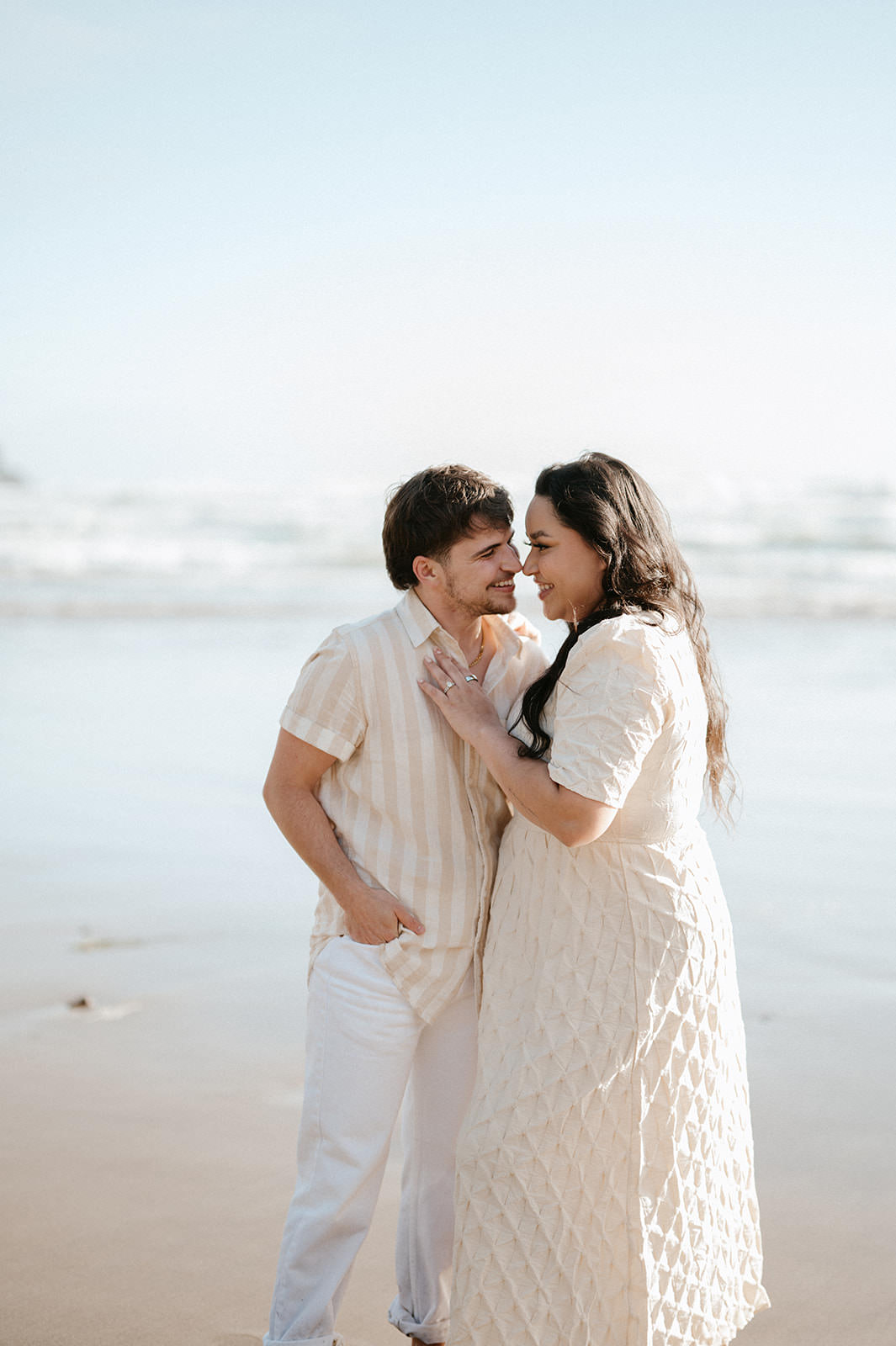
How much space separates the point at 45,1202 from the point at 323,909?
1108 mm

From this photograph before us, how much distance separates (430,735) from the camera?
245 centimetres

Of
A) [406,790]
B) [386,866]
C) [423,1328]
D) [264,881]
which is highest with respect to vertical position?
[406,790]

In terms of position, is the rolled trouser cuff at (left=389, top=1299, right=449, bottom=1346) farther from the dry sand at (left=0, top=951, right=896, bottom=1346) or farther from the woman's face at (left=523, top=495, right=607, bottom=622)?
the woman's face at (left=523, top=495, right=607, bottom=622)

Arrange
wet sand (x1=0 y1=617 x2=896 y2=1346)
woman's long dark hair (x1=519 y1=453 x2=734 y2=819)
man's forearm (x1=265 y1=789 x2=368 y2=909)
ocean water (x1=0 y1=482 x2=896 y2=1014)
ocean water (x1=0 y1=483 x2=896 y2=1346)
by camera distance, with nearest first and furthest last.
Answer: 1. woman's long dark hair (x1=519 y1=453 x2=734 y2=819)
2. man's forearm (x1=265 y1=789 x2=368 y2=909)
3. wet sand (x1=0 y1=617 x2=896 y2=1346)
4. ocean water (x1=0 y1=483 x2=896 y2=1346)
5. ocean water (x1=0 y1=482 x2=896 y2=1014)

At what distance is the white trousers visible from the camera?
238 cm

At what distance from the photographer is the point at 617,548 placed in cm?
235

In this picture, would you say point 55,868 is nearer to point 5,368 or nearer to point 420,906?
point 420,906

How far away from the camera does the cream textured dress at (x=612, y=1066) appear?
2164 mm

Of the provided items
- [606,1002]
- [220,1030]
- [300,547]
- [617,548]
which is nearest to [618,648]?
[617,548]

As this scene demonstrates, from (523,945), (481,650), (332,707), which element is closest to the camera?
(523,945)

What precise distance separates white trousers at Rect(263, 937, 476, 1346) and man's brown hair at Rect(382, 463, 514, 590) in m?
0.77

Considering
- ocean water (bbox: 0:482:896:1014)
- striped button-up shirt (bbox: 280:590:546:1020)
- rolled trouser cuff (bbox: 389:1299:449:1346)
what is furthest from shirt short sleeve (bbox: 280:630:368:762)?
ocean water (bbox: 0:482:896:1014)

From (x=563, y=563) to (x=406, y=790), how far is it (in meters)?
0.52

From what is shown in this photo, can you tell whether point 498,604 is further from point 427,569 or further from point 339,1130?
point 339,1130
